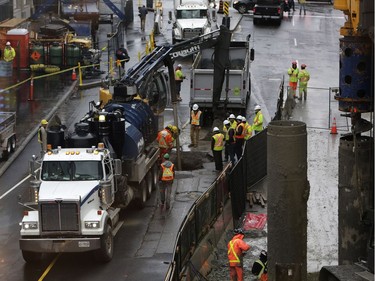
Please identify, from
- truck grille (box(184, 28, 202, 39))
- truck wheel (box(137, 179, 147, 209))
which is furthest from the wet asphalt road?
truck grille (box(184, 28, 202, 39))

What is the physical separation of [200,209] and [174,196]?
5.60 metres

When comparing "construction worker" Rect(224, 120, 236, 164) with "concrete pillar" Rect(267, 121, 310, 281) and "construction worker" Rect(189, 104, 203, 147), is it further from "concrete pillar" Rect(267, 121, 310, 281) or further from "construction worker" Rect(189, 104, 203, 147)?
"concrete pillar" Rect(267, 121, 310, 281)

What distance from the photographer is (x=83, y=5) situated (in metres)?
60.6

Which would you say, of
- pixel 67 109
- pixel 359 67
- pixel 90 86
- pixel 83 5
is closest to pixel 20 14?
pixel 83 5

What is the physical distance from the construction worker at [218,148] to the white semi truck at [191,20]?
2331cm

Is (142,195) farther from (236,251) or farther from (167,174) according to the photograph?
(236,251)

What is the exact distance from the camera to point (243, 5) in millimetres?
68500

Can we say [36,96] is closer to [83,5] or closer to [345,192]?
[83,5]

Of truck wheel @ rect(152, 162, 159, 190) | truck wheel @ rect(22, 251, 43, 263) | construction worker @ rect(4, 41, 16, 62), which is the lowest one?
truck wheel @ rect(22, 251, 43, 263)

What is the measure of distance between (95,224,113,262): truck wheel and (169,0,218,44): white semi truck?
3161 cm

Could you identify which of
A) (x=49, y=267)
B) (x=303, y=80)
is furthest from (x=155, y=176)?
(x=303, y=80)

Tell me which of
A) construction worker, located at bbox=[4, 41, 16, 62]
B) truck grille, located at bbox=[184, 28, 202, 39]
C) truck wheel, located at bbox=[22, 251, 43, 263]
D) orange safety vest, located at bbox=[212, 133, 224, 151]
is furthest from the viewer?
truck grille, located at bbox=[184, 28, 202, 39]

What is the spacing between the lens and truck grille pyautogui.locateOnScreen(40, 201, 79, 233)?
2362cm

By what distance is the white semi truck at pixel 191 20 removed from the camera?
55.5 metres
